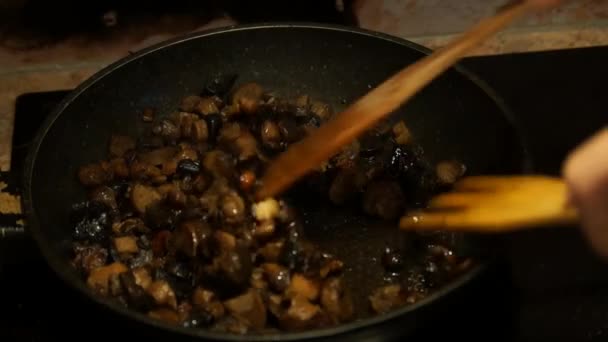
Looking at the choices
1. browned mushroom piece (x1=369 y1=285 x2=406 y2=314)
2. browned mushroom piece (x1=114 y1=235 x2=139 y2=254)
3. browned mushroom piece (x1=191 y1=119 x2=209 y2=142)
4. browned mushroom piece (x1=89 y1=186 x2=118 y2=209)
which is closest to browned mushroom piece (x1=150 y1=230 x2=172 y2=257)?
browned mushroom piece (x1=114 y1=235 x2=139 y2=254)

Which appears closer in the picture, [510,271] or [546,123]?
[510,271]

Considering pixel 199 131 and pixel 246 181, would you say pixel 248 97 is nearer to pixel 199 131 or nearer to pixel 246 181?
pixel 199 131

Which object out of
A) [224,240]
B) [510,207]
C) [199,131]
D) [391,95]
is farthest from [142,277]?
[510,207]

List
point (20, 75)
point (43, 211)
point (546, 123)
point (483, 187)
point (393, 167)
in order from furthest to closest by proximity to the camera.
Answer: point (20, 75) < point (546, 123) < point (393, 167) < point (43, 211) < point (483, 187)

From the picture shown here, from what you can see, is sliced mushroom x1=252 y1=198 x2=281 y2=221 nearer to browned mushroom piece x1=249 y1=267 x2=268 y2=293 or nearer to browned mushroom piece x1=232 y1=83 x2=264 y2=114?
browned mushroom piece x1=249 y1=267 x2=268 y2=293

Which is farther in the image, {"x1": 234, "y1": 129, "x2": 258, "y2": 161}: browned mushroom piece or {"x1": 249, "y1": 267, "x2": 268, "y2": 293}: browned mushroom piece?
{"x1": 234, "y1": 129, "x2": 258, "y2": 161}: browned mushroom piece

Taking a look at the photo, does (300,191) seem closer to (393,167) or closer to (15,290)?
(393,167)

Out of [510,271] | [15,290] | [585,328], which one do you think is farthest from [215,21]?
[585,328]
